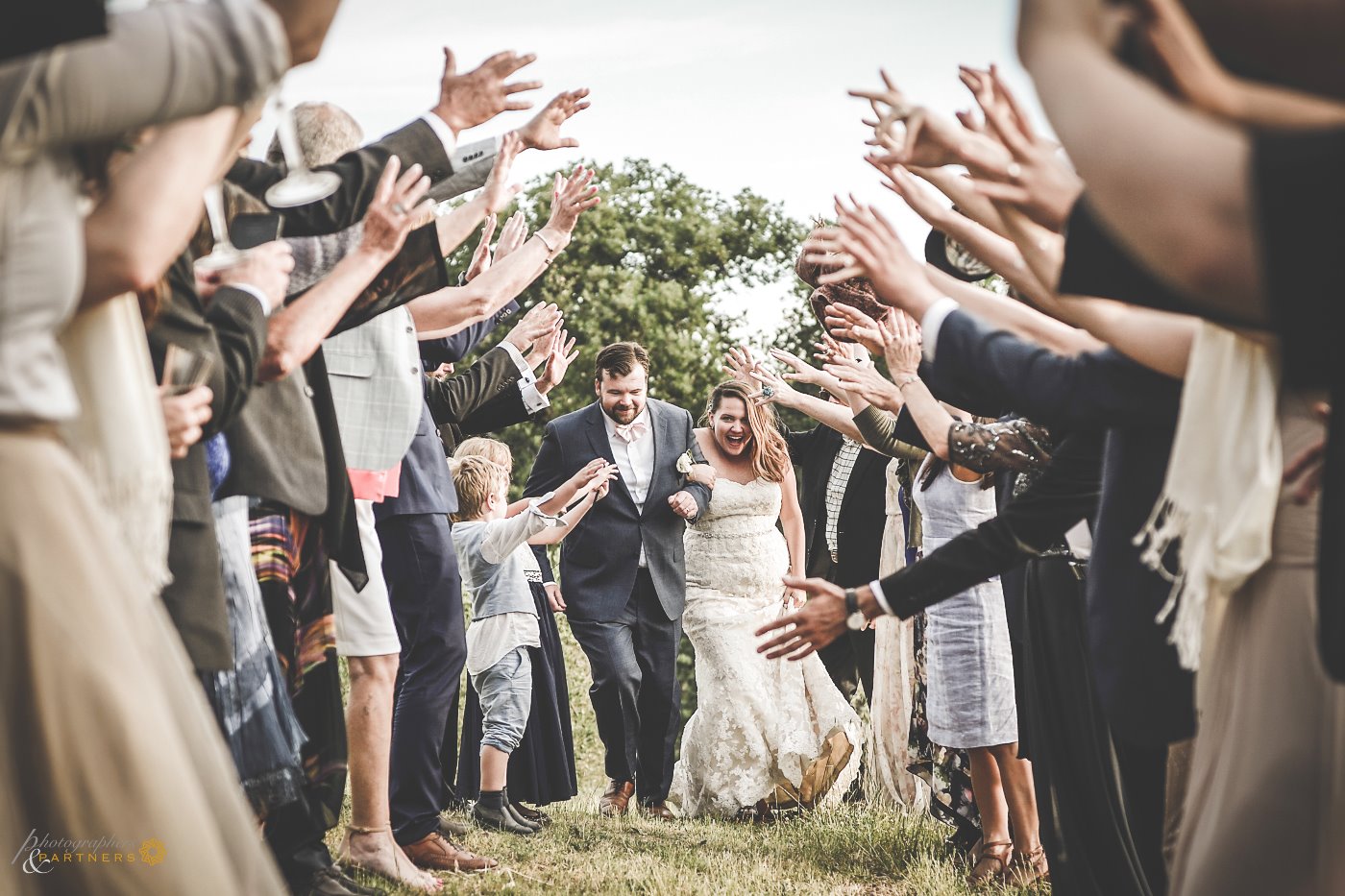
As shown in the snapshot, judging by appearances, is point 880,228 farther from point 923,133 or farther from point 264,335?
point 264,335

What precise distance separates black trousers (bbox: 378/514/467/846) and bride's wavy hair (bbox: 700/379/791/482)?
3.58m

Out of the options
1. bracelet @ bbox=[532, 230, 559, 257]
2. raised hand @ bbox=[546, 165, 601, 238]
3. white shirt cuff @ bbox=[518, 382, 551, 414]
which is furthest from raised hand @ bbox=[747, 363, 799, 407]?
bracelet @ bbox=[532, 230, 559, 257]

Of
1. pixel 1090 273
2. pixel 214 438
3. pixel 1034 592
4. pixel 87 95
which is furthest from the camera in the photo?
pixel 1034 592

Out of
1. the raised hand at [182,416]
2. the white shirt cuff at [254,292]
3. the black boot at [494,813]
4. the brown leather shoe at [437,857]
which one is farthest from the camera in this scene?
the black boot at [494,813]

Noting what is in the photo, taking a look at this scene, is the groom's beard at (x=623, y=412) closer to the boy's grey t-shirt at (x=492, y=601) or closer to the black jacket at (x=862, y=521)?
the boy's grey t-shirt at (x=492, y=601)

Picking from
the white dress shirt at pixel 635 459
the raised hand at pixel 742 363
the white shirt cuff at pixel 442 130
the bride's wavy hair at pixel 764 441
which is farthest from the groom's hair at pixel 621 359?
the white shirt cuff at pixel 442 130

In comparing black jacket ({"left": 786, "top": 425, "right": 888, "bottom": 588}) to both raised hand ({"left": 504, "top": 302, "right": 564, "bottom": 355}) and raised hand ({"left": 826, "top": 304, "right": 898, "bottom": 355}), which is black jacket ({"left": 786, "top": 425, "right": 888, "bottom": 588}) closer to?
raised hand ({"left": 504, "top": 302, "right": 564, "bottom": 355})

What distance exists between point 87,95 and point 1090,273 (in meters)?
1.53

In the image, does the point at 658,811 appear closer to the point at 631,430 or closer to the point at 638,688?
the point at 638,688

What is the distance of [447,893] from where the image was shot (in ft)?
14.9

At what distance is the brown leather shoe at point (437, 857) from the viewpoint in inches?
200

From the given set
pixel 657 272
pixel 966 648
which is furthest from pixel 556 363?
pixel 657 272

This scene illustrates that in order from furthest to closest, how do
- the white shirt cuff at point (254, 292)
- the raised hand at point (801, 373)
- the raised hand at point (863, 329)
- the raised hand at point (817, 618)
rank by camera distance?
1. the raised hand at point (801, 373)
2. the raised hand at point (863, 329)
3. the raised hand at point (817, 618)
4. the white shirt cuff at point (254, 292)

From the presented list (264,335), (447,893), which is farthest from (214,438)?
(447,893)
